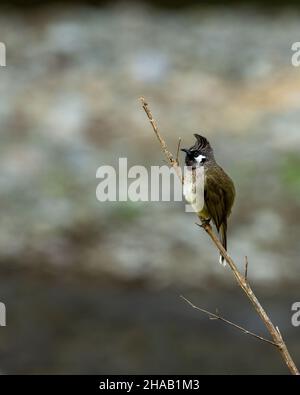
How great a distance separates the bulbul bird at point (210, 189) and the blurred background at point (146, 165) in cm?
290

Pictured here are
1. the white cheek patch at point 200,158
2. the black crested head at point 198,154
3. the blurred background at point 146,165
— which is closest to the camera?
the black crested head at point 198,154

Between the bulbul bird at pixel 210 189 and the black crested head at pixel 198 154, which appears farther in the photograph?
the bulbul bird at pixel 210 189

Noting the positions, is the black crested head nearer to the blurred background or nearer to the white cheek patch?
the white cheek patch

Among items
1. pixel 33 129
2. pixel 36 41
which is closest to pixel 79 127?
pixel 33 129

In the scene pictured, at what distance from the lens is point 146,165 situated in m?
11.5

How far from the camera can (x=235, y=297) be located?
8.77 meters

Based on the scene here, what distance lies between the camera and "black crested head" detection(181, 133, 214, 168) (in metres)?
4.14

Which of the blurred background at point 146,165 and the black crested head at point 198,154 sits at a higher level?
the blurred background at point 146,165

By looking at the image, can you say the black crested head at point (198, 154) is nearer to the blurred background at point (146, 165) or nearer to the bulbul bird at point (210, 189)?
the bulbul bird at point (210, 189)

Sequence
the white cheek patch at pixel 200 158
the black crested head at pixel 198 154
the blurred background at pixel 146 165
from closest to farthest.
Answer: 1. the black crested head at pixel 198 154
2. the white cheek patch at pixel 200 158
3. the blurred background at pixel 146 165

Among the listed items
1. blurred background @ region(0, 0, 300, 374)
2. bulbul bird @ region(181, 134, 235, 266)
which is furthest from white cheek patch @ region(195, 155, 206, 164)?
blurred background @ region(0, 0, 300, 374)

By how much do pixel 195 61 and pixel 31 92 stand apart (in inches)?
101

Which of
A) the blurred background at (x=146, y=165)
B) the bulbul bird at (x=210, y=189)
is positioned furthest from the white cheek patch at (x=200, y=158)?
the blurred background at (x=146, y=165)

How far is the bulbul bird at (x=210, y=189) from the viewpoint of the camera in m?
4.30
